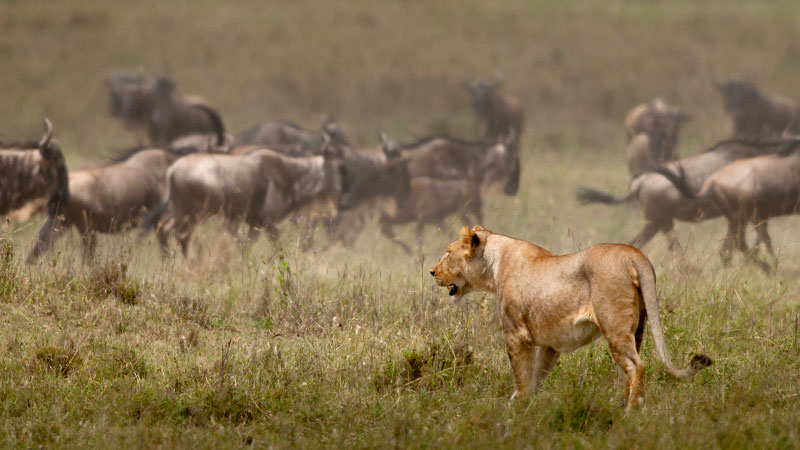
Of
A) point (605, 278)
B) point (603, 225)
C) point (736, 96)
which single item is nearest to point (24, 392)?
point (605, 278)

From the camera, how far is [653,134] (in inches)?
701

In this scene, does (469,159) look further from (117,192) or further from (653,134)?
(117,192)

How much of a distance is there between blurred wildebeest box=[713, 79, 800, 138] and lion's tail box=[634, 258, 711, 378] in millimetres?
16251

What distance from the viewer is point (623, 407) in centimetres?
488

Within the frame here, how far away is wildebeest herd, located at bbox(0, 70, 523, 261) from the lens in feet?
32.1

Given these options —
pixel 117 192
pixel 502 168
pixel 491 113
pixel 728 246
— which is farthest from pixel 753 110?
pixel 117 192

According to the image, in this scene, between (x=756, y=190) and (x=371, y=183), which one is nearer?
(x=756, y=190)

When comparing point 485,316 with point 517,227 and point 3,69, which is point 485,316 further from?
point 3,69

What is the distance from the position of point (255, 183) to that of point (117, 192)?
1.60 meters

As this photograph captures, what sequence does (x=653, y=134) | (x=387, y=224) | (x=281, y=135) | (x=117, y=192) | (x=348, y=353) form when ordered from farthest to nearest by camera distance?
(x=653, y=134)
(x=281, y=135)
(x=387, y=224)
(x=117, y=192)
(x=348, y=353)

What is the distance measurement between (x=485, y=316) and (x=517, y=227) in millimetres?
5821

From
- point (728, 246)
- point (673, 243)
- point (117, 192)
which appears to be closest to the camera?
point (673, 243)

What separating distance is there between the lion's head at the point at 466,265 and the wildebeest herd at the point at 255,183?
8.00 ft

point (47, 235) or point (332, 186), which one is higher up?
point (332, 186)
